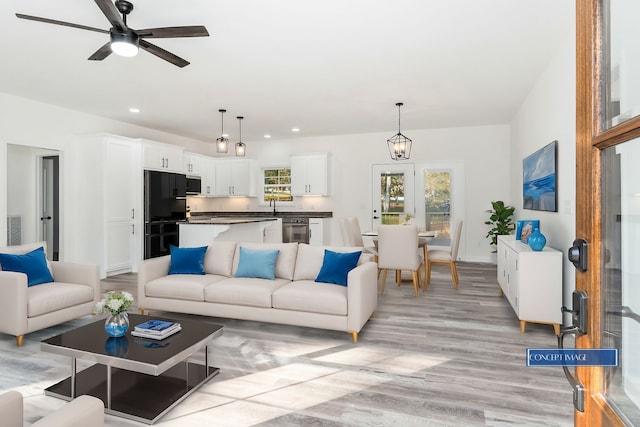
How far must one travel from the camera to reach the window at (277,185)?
8586 millimetres

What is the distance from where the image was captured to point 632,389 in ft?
2.43

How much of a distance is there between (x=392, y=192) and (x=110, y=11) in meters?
6.29

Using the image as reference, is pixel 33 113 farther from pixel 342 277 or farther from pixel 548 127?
pixel 548 127

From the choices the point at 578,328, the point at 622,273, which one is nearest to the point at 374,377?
the point at 578,328

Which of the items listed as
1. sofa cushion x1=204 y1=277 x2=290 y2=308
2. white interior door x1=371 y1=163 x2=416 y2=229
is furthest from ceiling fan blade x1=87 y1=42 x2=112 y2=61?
white interior door x1=371 y1=163 x2=416 y2=229

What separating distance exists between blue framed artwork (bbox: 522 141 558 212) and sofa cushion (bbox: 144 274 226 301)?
3675 millimetres

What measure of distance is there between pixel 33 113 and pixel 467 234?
764cm

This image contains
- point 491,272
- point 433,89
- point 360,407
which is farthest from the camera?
point 491,272

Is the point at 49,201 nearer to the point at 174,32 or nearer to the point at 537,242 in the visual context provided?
the point at 174,32

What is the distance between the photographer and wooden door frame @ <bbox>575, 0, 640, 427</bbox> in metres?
Answer: 0.84

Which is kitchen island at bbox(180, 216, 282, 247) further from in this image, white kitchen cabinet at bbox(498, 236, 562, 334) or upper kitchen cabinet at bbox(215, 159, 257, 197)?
white kitchen cabinet at bbox(498, 236, 562, 334)

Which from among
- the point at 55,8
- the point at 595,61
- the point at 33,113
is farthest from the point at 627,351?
the point at 33,113

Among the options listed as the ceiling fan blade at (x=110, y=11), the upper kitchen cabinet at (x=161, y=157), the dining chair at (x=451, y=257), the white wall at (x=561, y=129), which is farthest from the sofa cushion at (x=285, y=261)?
the upper kitchen cabinet at (x=161, y=157)

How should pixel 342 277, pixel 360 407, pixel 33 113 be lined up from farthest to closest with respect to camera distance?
pixel 33 113
pixel 342 277
pixel 360 407
